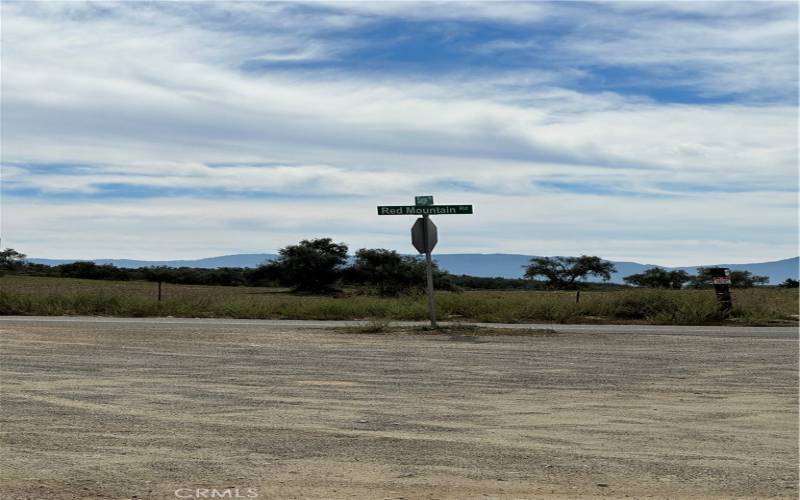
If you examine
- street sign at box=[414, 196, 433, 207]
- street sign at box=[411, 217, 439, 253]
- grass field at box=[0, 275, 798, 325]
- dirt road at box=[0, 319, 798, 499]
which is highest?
street sign at box=[414, 196, 433, 207]

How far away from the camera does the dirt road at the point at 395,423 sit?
276 inches

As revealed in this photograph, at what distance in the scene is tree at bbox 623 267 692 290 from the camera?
84000mm

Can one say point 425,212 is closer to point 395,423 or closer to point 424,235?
point 424,235

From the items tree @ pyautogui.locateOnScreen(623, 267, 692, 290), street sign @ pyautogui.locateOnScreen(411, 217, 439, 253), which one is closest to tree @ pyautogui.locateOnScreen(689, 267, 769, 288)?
tree @ pyautogui.locateOnScreen(623, 267, 692, 290)

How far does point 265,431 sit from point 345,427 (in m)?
0.76

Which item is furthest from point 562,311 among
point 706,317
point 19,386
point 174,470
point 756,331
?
point 174,470

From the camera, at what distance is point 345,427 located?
934 centimetres

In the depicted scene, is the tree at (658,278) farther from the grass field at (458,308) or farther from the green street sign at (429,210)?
the green street sign at (429,210)

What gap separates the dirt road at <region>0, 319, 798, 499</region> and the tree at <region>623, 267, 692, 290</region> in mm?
67568

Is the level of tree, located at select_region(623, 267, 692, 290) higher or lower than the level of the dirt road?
higher

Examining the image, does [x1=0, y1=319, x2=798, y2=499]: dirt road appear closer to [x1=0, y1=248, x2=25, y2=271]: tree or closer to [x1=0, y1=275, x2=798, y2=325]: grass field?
[x1=0, y1=275, x2=798, y2=325]: grass field

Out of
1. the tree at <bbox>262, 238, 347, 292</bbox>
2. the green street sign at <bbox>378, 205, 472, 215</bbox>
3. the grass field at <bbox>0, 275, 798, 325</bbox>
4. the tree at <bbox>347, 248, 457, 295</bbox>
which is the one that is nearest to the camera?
the green street sign at <bbox>378, 205, 472, 215</bbox>

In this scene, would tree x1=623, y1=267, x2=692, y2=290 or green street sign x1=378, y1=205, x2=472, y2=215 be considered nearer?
green street sign x1=378, y1=205, x2=472, y2=215

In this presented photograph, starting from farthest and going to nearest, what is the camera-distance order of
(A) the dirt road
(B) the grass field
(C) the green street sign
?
1. (B) the grass field
2. (C) the green street sign
3. (A) the dirt road
